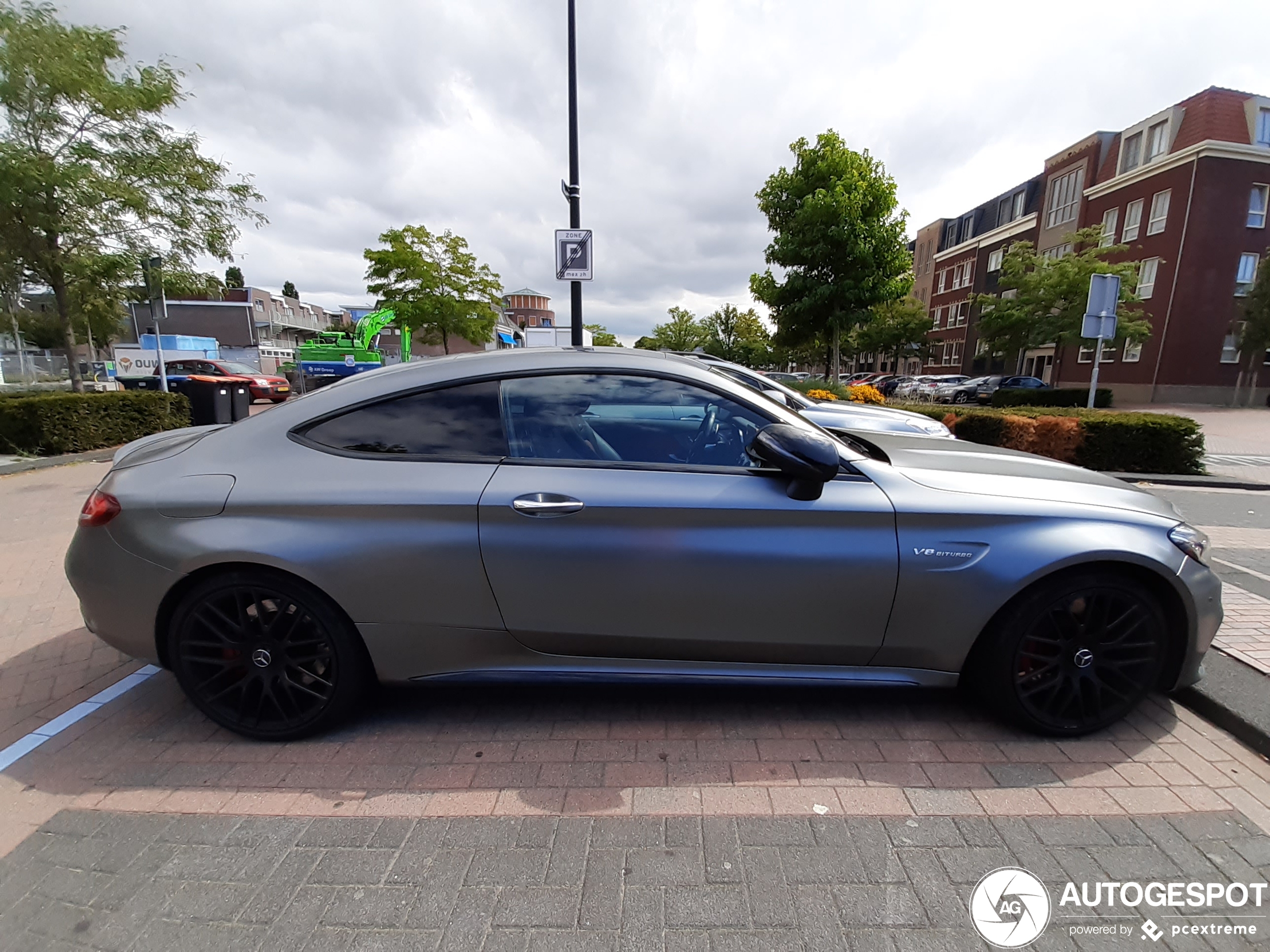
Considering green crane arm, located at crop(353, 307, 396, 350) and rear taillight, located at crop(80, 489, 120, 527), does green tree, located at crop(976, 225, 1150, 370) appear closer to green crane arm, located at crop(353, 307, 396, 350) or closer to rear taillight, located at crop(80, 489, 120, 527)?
rear taillight, located at crop(80, 489, 120, 527)

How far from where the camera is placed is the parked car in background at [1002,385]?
81.6ft

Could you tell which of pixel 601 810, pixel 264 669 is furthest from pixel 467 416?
pixel 601 810

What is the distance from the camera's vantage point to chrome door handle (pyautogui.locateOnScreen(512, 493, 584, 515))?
6.93 ft

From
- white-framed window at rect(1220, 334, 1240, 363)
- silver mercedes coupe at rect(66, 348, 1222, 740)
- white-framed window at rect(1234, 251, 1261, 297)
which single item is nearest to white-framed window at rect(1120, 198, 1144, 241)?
white-framed window at rect(1234, 251, 1261, 297)

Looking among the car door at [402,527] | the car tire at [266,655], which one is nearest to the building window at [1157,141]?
the car door at [402,527]

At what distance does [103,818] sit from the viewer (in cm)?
196

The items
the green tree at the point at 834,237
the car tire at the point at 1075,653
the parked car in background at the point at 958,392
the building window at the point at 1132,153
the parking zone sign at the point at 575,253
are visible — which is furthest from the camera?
the building window at the point at 1132,153

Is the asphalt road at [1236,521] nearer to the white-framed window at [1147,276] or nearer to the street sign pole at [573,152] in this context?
the street sign pole at [573,152]

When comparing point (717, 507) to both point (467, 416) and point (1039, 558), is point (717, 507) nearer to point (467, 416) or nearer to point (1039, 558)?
point (467, 416)

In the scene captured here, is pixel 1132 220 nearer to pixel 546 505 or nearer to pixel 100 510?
pixel 546 505

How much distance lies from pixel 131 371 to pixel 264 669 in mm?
27849

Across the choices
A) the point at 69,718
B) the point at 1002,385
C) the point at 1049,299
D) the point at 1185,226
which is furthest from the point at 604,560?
the point at 1185,226

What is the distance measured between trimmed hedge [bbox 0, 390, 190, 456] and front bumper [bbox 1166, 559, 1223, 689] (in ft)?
37.8

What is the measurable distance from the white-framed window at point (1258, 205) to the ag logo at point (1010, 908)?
123ft
